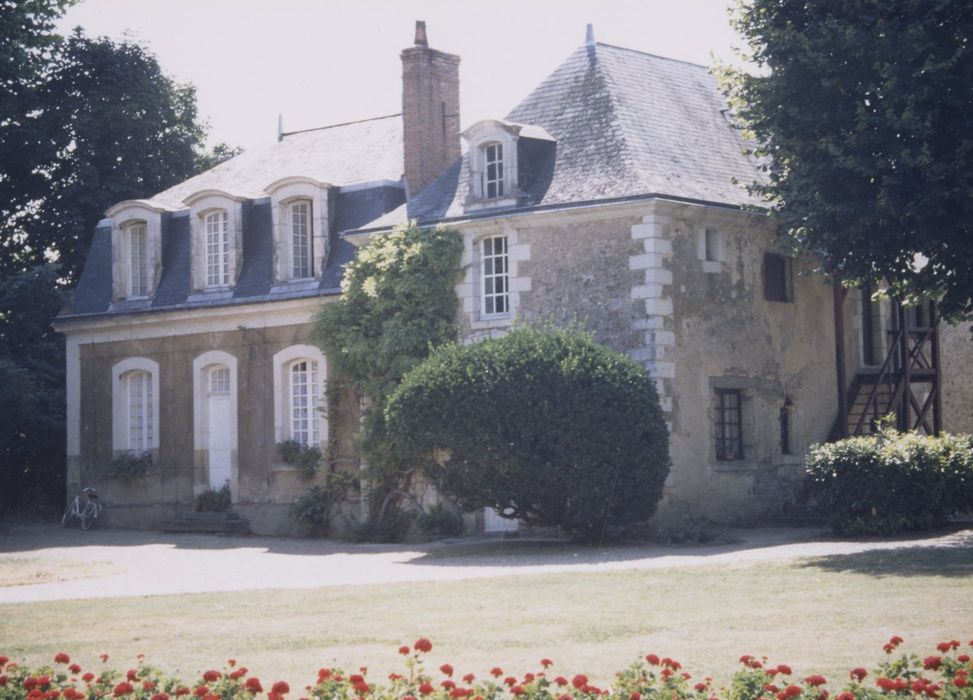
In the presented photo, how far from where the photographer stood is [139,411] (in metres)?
28.0

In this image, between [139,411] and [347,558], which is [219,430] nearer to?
[139,411]

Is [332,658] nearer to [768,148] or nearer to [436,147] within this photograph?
[768,148]

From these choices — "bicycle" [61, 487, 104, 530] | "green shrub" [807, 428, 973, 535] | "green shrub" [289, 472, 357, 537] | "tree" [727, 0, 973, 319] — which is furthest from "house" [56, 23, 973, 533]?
"tree" [727, 0, 973, 319]

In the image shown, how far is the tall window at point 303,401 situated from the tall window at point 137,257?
4.43m

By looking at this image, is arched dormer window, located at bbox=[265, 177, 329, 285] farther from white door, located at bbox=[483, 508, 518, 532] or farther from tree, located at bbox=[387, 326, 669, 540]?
tree, located at bbox=[387, 326, 669, 540]

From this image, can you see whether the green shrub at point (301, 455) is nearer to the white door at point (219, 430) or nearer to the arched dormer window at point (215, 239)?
the white door at point (219, 430)

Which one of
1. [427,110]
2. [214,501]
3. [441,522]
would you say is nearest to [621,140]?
[427,110]

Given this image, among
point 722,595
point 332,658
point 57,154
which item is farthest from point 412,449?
point 57,154

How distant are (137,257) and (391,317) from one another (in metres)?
7.51

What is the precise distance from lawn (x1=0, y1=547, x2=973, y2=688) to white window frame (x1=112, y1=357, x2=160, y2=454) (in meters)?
14.2

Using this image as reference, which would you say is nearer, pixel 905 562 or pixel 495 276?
pixel 905 562

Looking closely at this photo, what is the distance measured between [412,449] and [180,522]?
331 inches

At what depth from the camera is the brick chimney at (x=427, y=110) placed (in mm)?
25438

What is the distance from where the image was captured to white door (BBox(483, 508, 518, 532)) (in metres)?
22.2
